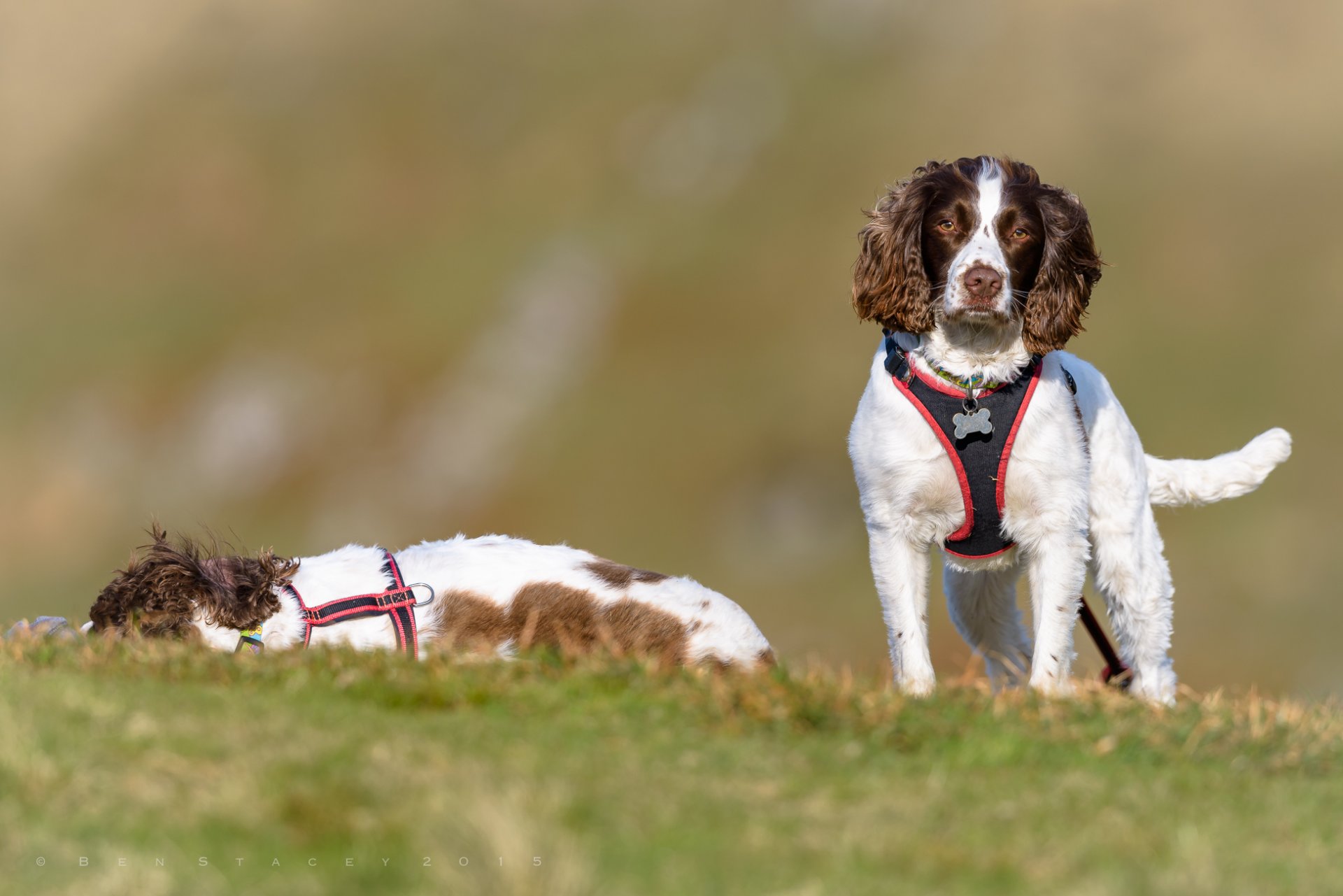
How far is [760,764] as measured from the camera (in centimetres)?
449

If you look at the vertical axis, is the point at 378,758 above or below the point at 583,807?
above

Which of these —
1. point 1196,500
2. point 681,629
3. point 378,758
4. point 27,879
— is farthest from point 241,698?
point 1196,500

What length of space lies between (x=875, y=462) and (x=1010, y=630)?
170 cm

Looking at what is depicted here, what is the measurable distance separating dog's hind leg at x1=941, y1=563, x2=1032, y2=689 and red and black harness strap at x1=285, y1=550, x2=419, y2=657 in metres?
2.98

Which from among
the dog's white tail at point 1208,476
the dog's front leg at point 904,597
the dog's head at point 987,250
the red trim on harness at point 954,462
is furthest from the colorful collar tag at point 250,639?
the dog's white tail at point 1208,476

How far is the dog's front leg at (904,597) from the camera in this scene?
725cm

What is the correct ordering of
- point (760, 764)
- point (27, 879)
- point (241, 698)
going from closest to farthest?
point (27, 879) → point (760, 764) → point (241, 698)

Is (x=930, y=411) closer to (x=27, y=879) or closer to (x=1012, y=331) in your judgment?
(x=1012, y=331)

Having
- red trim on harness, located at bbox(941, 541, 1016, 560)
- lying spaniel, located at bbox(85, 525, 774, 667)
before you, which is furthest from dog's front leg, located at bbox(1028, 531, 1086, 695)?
lying spaniel, located at bbox(85, 525, 774, 667)

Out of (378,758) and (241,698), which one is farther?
(241,698)

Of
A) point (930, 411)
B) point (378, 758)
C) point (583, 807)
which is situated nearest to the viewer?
point (583, 807)

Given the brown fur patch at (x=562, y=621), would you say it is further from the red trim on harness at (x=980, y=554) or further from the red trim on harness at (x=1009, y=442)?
the red trim on harness at (x=1009, y=442)

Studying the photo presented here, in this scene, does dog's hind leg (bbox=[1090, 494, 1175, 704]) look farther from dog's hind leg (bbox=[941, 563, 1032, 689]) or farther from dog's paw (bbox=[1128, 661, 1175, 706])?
dog's hind leg (bbox=[941, 563, 1032, 689])

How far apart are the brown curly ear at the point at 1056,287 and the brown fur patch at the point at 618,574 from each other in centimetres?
229
